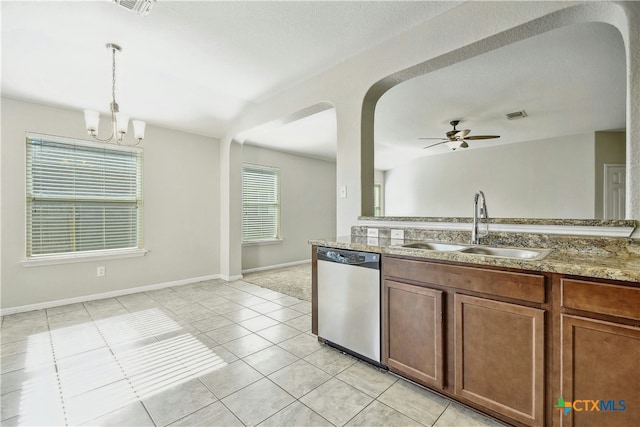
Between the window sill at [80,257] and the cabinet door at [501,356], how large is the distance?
411 cm

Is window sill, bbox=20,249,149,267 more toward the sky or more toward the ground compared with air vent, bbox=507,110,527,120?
more toward the ground

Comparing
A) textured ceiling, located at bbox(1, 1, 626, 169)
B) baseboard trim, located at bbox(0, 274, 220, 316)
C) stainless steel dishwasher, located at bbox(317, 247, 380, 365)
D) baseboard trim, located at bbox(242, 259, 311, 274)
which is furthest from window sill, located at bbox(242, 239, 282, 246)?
stainless steel dishwasher, located at bbox(317, 247, 380, 365)

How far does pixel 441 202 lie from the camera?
7238 millimetres

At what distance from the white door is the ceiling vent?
7.00 m

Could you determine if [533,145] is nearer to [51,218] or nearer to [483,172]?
[483,172]

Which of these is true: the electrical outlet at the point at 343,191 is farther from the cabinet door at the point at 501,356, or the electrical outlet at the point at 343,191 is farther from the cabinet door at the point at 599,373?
the cabinet door at the point at 599,373

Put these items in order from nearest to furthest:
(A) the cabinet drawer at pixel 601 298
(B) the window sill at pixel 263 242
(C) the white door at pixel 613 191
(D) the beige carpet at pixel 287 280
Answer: (A) the cabinet drawer at pixel 601 298 < (D) the beige carpet at pixel 287 280 < (C) the white door at pixel 613 191 < (B) the window sill at pixel 263 242

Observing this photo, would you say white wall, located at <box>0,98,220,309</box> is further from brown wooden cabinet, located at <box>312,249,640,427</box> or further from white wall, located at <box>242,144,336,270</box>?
brown wooden cabinet, located at <box>312,249,640,427</box>

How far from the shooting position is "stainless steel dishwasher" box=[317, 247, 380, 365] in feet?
6.66

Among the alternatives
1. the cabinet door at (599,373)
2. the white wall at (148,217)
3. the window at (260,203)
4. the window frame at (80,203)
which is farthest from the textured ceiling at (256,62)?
the cabinet door at (599,373)

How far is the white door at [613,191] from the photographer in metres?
5.09

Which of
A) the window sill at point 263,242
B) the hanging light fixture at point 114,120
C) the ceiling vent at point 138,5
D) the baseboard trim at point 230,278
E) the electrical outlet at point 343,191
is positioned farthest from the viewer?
the window sill at point 263,242

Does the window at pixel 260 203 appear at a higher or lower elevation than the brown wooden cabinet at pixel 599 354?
higher

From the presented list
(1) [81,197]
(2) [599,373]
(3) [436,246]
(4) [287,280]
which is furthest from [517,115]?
(1) [81,197]
